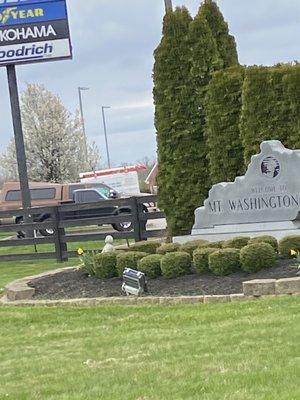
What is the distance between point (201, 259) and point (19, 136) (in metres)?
13.8

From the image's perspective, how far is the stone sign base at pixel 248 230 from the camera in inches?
485

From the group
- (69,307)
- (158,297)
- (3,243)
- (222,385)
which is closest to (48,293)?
(69,307)

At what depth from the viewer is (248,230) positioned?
12.8 m

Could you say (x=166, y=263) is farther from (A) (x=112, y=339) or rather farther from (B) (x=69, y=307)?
(A) (x=112, y=339)

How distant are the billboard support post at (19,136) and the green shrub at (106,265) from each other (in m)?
12.0

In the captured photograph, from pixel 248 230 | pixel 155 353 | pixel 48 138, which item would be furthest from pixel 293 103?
pixel 48 138

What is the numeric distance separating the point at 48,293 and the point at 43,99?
46.7 m

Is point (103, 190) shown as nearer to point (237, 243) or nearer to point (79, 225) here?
point (79, 225)

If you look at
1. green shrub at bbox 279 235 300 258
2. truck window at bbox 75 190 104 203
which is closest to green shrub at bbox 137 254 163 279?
green shrub at bbox 279 235 300 258

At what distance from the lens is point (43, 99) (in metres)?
57.0

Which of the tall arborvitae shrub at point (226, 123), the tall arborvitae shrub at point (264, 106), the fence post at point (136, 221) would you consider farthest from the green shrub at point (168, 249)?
the fence post at point (136, 221)

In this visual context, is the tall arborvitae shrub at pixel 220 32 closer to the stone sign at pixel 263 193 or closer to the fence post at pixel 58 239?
the stone sign at pixel 263 193

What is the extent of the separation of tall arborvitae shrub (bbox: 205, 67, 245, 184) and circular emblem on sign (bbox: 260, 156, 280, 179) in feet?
5.72

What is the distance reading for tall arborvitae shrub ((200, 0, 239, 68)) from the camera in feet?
50.5
